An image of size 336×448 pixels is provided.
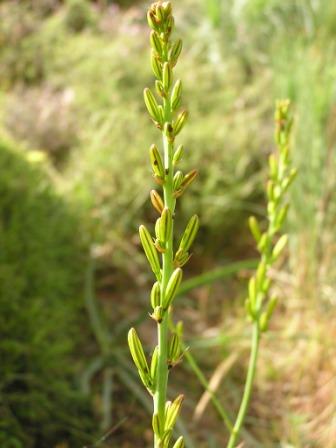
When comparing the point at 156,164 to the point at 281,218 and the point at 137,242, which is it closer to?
the point at 281,218

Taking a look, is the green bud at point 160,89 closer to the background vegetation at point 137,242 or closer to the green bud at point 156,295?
the green bud at point 156,295

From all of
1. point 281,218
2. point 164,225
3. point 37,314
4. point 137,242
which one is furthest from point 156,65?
point 137,242

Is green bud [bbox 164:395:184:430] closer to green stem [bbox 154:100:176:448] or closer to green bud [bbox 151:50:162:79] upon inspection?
green stem [bbox 154:100:176:448]

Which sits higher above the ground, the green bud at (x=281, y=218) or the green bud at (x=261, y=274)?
the green bud at (x=281, y=218)

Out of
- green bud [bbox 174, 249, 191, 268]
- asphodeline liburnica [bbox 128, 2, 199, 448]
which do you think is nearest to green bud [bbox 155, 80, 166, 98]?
asphodeline liburnica [bbox 128, 2, 199, 448]

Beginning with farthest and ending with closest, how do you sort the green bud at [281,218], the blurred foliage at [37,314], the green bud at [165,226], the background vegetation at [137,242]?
the background vegetation at [137,242] < the blurred foliage at [37,314] < the green bud at [281,218] < the green bud at [165,226]

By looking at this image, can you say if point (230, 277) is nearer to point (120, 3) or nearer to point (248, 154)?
point (248, 154)

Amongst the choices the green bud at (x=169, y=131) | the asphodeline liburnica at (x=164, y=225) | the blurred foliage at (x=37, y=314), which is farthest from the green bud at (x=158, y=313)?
the blurred foliage at (x=37, y=314)
